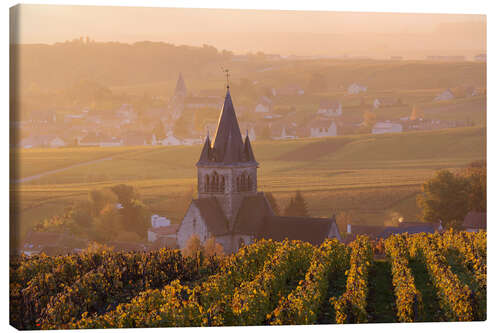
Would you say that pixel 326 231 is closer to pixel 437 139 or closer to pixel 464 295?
pixel 437 139

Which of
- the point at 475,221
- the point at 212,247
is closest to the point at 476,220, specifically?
the point at 475,221

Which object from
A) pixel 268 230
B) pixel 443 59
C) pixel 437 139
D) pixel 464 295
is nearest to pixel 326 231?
pixel 268 230

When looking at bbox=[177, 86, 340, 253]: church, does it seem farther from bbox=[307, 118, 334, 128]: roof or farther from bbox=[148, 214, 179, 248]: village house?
bbox=[307, 118, 334, 128]: roof

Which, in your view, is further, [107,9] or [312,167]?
[312,167]

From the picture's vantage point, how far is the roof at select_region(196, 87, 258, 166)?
1117 inches

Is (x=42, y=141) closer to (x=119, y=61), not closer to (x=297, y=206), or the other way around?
(x=119, y=61)

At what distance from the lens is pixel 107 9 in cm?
2012

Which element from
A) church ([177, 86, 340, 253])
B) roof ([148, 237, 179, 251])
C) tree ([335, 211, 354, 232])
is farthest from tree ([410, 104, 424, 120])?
roof ([148, 237, 179, 251])

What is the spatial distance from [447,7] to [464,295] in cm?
859

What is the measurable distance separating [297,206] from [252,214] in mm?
1919

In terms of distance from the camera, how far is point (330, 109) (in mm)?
28094

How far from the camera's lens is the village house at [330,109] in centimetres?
2781

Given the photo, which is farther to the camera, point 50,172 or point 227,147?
point 227,147

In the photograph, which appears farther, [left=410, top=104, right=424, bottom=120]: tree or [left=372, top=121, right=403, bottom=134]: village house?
[left=372, top=121, right=403, bottom=134]: village house
